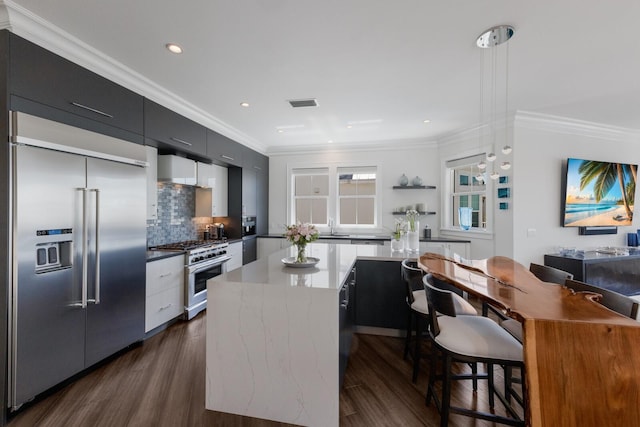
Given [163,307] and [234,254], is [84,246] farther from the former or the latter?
[234,254]

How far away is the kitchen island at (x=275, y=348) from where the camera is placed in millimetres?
1687

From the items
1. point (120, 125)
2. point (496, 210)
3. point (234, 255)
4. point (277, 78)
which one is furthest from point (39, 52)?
point (496, 210)

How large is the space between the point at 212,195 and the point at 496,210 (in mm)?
4423

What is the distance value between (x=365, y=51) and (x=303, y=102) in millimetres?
1263

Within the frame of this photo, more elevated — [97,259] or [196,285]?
[97,259]

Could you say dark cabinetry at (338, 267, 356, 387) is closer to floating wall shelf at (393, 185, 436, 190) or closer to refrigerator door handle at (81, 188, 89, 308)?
refrigerator door handle at (81, 188, 89, 308)

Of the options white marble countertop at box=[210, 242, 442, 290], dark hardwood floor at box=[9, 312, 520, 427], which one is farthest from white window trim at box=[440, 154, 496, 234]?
dark hardwood floor at box=[9, 312, 520, 427]

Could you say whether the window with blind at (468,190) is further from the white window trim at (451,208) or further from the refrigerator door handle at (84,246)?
the refrigerator door handle at (84,246)

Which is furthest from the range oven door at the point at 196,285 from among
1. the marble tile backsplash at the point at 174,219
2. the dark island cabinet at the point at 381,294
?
the dark island cabinet at the point at 381,294

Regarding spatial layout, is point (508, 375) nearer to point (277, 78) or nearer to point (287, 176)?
point (277, 78)

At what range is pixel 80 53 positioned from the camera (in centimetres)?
223

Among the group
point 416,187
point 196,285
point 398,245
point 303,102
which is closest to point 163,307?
point 196,285

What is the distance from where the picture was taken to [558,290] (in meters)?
1.67

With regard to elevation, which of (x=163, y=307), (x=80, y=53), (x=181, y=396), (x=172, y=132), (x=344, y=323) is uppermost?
(x=80, y=53)
